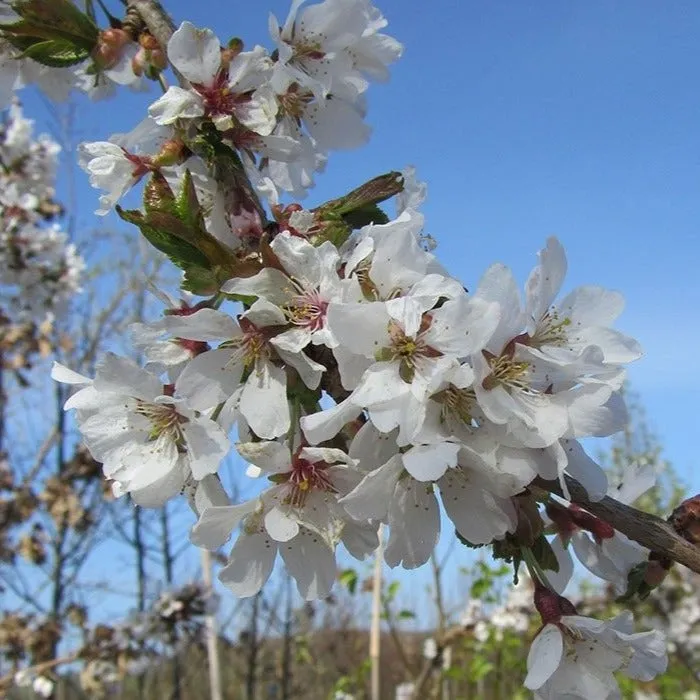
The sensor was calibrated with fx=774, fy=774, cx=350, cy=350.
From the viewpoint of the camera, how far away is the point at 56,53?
1245 mm

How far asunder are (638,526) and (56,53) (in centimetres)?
111

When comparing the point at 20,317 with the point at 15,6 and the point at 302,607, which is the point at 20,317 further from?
the point at 302,607

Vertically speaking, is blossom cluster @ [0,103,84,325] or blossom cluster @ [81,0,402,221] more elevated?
blossom cluster @ [0,103,84,325]

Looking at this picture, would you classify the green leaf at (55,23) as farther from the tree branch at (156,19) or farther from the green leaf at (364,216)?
the green leaf at (364,216)

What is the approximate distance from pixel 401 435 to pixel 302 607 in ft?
27.8

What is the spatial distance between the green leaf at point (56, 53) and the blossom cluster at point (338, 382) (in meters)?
0.28

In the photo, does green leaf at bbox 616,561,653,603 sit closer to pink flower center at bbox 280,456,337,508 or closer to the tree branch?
pink flower center at bbox 280,456,337,508

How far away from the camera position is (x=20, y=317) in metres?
5.16

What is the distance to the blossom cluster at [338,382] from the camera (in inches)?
30.6

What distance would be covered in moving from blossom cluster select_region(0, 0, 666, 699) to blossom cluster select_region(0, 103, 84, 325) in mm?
3801

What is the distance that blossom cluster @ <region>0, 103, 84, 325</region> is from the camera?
15.1 feet

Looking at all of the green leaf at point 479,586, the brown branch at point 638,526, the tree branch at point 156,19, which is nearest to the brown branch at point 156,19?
the tree branch at point 156,19

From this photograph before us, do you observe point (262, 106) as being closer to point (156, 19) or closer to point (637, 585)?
point (156, 19)

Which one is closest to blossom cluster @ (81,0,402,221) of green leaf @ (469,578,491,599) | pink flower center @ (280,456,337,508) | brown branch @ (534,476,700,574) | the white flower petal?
pink flower center @ (280,456,337,508)
